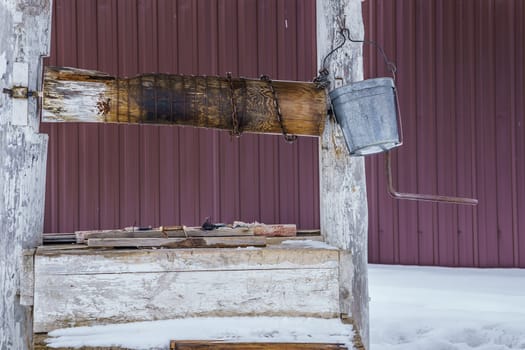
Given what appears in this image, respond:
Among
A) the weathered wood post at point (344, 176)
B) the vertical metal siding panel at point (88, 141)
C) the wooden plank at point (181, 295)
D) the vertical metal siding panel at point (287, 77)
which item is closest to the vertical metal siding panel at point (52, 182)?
the vertical metal siding panel at point (88, 141)

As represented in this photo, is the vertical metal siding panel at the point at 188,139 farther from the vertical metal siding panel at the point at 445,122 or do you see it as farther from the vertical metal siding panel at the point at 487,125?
the vertical metal siding panel at the point at 487,125

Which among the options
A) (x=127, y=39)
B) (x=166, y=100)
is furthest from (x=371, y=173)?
(x=166, y=100)

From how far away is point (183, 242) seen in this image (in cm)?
221

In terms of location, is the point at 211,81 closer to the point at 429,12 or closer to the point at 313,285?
the point at 313,285

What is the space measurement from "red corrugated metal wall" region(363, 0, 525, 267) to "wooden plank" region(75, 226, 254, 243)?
148 inches

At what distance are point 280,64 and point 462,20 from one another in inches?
74.9

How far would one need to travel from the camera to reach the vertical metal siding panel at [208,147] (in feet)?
19.1

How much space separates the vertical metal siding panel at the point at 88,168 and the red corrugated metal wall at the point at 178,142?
0.03ft

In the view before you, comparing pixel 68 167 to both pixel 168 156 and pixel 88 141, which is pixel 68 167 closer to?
pixel 88 141

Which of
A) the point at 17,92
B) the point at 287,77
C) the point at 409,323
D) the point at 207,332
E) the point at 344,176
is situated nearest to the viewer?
the point at 207,332

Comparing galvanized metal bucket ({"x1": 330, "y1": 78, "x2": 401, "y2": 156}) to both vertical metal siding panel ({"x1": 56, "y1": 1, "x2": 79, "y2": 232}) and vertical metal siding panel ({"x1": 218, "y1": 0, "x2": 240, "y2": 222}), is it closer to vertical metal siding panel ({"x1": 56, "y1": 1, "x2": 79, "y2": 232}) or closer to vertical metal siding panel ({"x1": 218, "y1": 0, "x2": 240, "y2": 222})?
vertical metal siding panel ({"x1": 218, "y1": 0, "x2": 240, "y2": 222})

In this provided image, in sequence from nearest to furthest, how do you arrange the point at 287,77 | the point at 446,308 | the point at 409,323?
1. the point at 409,323
2. the point at 446,308
3. the point at 287,77

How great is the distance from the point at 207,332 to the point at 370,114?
105 cm

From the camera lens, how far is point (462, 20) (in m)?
5.75
